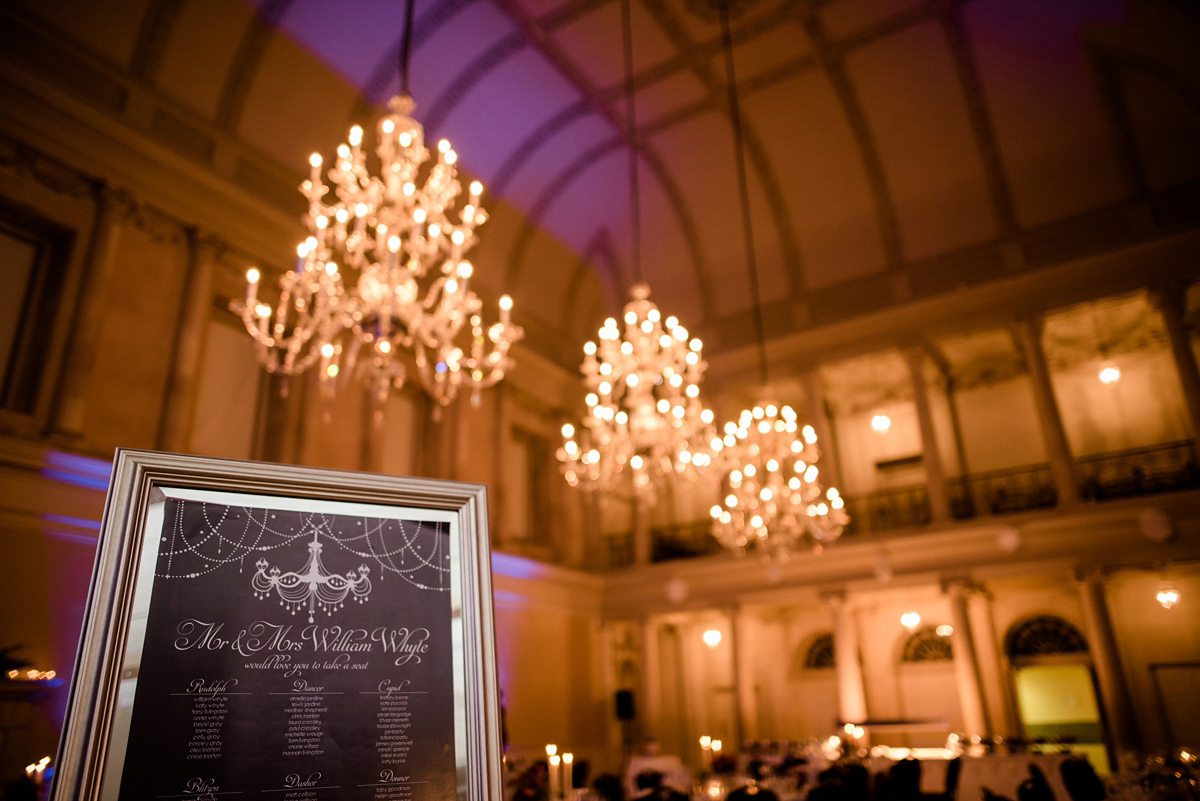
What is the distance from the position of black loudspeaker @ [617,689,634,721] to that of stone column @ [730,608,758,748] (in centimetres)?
181

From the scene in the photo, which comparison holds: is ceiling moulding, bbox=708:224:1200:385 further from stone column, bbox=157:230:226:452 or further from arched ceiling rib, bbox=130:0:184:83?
arched ceiling rib, bbox=130:0:184:83

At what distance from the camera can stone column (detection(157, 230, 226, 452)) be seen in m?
8.58

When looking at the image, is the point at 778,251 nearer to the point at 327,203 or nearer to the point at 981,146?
the point at 981,146

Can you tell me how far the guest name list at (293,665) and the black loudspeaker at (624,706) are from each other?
1223 centimetres

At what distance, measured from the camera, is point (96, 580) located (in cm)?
131

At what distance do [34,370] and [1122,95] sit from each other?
1490cm

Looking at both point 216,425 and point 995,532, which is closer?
point 216,425

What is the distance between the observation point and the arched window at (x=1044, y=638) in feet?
41.8

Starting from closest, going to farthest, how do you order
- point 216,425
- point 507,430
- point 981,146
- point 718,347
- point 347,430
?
point 216,425, point 347,430, point 981,146, point 507,430, point 718,347

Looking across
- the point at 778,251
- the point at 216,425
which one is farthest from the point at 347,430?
the point at 778,251

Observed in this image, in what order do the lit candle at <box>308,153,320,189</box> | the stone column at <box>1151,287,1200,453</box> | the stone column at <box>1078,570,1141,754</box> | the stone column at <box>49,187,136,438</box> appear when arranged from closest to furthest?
the lit candle at <box>308,153,320,189</box>, the stone column at <box>49,187,136,438</box>, the stone column at <box>1078,570,1141,754</box>, the stone column at <box>1151,287,1200,453</box>

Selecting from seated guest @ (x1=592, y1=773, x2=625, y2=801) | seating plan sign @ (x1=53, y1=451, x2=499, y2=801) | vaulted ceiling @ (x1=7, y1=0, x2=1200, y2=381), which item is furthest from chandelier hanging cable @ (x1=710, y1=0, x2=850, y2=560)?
seating plan sign @ (x1=53, y1=451, x2=499, y2=801)

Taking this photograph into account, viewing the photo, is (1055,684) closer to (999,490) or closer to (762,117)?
(999,490)

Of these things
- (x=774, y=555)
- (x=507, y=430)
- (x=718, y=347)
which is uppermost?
(x=718, y=347)
